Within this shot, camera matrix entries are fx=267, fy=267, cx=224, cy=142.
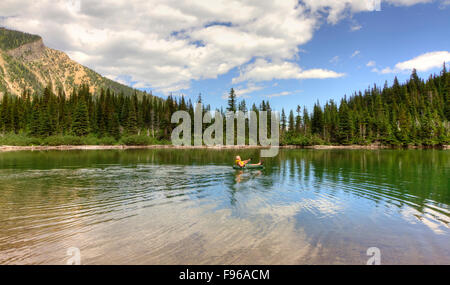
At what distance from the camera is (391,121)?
110m

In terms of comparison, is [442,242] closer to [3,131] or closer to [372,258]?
[372,258]

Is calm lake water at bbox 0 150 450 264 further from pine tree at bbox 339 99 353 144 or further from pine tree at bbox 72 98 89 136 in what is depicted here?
pine tree at bbox 339 99 353 144

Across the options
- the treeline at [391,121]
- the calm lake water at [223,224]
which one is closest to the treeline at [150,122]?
the treeline at [391,121]

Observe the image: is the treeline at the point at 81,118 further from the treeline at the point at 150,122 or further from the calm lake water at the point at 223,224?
the calm lake water at the point at 223,224

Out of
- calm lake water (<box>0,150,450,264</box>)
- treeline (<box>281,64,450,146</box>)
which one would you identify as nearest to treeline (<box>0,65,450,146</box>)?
treeline (<box>281,64,450,146</box>)

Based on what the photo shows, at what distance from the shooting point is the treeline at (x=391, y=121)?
90.0 metres

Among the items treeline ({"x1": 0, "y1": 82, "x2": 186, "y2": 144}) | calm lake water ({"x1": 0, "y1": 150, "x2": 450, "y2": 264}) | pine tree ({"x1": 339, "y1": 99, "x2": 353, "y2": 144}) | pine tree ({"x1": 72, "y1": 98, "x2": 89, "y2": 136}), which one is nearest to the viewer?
calm lake water ({"x1": 0, "y1": 150, "x2": 450, "y2": 264})

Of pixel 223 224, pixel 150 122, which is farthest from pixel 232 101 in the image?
pixel 223 224

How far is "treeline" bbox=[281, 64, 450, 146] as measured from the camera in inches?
3543

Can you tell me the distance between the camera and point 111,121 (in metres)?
93.9

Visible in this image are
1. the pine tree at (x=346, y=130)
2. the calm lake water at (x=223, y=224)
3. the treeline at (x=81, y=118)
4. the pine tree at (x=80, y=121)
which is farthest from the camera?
the pine tree at (x=346, y=130)

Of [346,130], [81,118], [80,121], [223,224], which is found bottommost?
[223,224]

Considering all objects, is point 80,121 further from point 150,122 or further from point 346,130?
point 346,130
